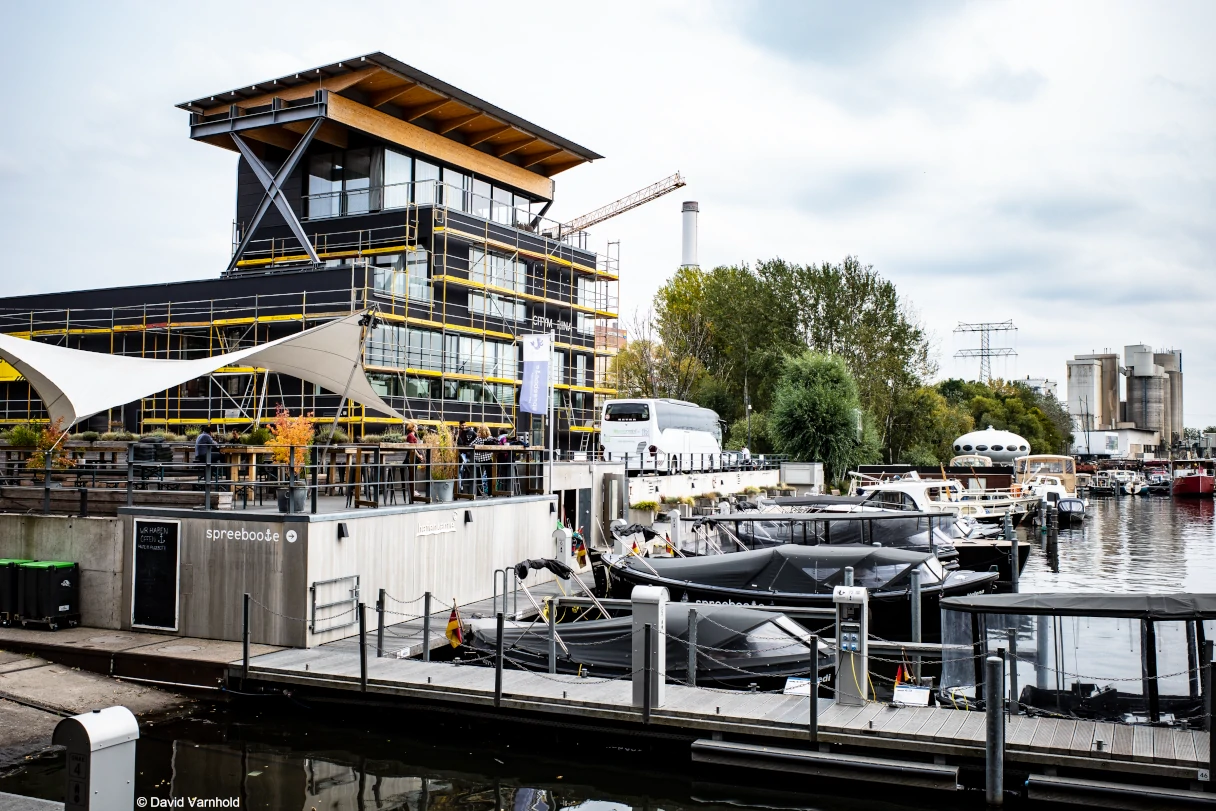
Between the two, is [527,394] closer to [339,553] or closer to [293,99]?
[339,553]

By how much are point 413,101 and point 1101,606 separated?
42.2 m

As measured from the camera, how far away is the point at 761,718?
12.6m

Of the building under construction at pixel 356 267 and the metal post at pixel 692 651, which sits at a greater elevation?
the building under construction at pixel 356 267

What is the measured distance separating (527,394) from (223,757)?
16378mm

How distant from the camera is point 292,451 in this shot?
688 inches

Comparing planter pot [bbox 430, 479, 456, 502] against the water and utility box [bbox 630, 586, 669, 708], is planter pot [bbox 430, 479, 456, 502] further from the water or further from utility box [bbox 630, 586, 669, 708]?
utility box [bbox 630, 586, 669, 708]

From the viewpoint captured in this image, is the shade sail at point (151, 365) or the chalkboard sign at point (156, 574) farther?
the shade sail at point (151, 365)

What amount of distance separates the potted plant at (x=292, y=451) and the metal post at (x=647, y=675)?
7.07 metres

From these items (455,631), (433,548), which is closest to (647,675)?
(455,631)

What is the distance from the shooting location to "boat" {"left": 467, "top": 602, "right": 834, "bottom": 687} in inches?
594

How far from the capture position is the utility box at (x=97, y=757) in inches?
289

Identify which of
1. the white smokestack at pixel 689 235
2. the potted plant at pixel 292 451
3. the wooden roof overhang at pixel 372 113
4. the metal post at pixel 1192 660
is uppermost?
the white smokestack at pixel 689 235

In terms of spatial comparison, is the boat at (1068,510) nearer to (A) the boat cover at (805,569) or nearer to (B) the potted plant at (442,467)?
(A) the boat cover at (805,569)

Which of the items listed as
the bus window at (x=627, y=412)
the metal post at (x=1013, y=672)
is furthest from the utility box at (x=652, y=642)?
the bus window at (x=627, y=412)
